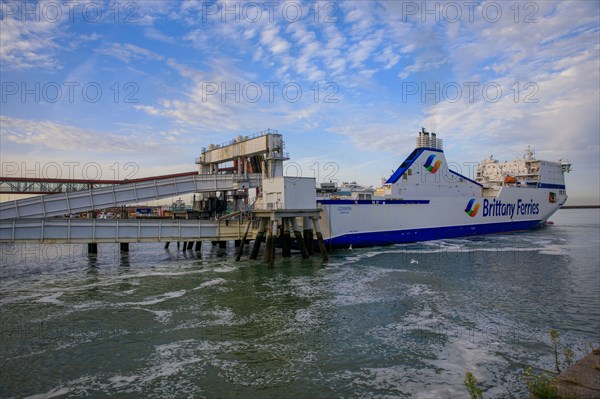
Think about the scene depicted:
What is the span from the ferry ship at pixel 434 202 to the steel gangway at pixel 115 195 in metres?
8.01

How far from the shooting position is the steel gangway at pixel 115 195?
918 inches

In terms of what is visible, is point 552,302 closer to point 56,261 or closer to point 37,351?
point 37,351

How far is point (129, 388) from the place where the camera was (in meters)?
8.89

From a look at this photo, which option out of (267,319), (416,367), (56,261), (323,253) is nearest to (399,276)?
(323,253)

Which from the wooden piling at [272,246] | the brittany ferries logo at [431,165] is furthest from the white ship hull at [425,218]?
the wooden piling at [272,246]

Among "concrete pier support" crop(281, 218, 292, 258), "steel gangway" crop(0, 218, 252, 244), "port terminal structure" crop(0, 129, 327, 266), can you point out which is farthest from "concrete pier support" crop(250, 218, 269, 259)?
"steel gangway" crop(0, 218, 252, 244)

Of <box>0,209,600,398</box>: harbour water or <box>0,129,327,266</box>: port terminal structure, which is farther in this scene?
<box>0,129,327,266</box>: port terminal structure

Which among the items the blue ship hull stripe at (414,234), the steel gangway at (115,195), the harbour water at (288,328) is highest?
the steel gangway at (115,195)

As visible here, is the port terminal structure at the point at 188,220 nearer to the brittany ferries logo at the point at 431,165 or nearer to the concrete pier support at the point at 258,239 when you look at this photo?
the concrete pier support at the point at 258,239

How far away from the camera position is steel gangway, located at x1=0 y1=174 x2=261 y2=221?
23312 mm

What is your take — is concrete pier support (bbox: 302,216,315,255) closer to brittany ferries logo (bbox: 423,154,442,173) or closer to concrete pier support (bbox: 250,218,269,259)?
concrete pier support (bbox: 250,218,269,259)

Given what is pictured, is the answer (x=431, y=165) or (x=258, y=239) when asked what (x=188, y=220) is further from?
(x=431, y=165)

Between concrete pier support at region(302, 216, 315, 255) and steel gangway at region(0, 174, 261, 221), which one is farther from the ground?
steel gangway at region(0, 174, 261, 221)

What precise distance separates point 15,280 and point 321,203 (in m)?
20.5
